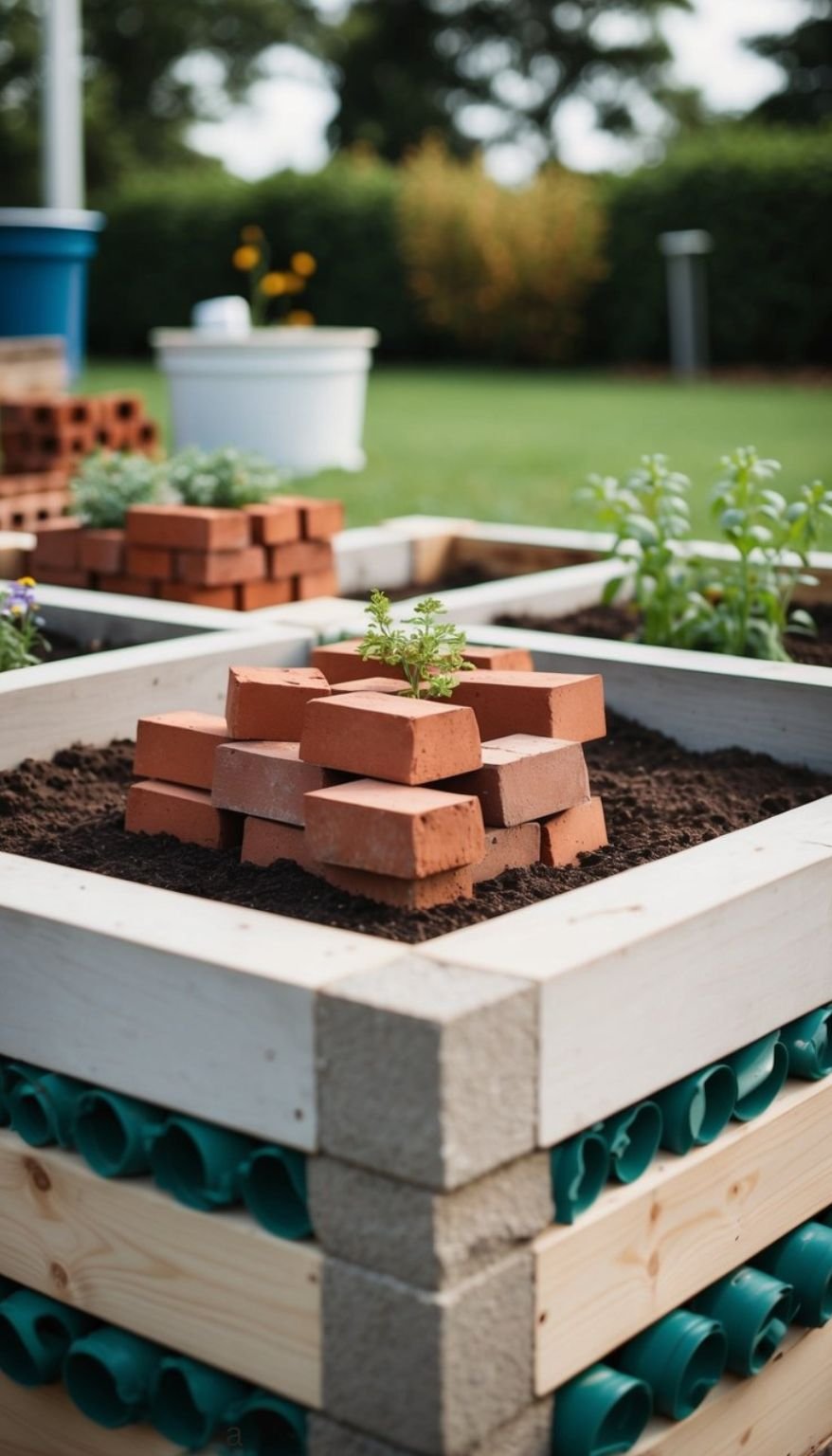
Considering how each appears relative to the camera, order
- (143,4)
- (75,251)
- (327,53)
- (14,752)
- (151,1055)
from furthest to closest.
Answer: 1. (327,53)
2. (143,4)
3. (75,251)
4. (14,752)
5. (151,1055)

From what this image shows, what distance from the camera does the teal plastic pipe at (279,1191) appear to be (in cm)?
167

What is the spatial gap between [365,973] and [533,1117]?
0.22 metres

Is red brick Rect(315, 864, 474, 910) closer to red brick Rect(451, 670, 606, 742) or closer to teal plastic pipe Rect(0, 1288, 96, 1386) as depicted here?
red brick Rect(451, 670, 606, 742)

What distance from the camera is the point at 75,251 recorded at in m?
9.38

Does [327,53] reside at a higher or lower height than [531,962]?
higher

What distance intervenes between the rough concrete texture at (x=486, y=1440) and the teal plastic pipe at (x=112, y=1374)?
0.24m

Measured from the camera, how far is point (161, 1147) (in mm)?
1778

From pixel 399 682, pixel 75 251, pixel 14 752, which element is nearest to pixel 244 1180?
pixel 399 682

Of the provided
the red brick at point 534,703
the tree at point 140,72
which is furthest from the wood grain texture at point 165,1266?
the tree at point 140,72

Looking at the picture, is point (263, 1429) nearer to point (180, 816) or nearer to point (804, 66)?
point (180, 816)

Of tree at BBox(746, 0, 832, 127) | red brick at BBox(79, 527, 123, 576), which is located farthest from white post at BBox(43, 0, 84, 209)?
tree at BBox(746, 0, 832, 127)

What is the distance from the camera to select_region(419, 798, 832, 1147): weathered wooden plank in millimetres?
1655

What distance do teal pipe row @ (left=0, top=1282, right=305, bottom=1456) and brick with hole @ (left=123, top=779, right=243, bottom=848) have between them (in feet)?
2.11

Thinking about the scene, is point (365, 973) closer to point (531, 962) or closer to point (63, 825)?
point (531, 962)
